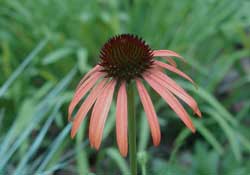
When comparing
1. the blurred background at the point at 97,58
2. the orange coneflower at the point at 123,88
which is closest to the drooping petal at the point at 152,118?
the orange coneflower at the point at 123,88

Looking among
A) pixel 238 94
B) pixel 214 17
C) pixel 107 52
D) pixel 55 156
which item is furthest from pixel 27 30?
pixel 107 52

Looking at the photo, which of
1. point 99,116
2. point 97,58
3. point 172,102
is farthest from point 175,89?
point 97,58

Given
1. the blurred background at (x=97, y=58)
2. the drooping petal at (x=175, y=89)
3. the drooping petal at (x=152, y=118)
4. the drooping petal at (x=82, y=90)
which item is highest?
Result: the blurred background at (x=97, y=58)

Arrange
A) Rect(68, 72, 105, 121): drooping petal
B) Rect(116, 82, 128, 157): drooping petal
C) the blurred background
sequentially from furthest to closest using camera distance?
the blurred background < Rect(68, 72, 105, 121): drooping petal < Rect(116, 82, 128, 157): drooping petal

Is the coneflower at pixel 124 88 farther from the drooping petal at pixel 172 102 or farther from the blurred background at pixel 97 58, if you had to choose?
the blurred background at pixel 97 58

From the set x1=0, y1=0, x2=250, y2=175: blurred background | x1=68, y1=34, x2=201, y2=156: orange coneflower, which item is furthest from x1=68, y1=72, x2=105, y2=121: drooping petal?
x1=0, y1=0, x2=250, y2=175: blurred background

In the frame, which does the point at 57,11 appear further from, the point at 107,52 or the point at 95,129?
the point at 95,129

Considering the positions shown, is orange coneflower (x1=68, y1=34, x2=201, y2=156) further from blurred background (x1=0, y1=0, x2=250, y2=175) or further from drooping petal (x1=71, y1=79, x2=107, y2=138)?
blurred background (x1=0, y1=0, x2=250, y2=175)
